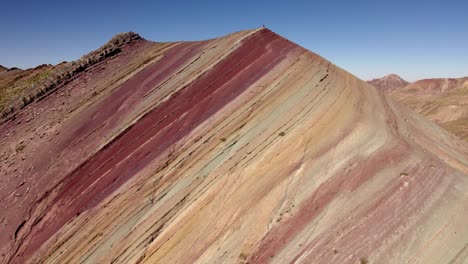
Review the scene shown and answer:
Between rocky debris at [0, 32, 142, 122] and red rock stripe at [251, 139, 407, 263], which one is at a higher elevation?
rocky debris at [0, 32, 142, 122]

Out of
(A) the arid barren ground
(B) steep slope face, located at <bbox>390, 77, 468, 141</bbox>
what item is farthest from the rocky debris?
(B) steep slope face, located at <bbox>390, 77, 468, 141</bbox>

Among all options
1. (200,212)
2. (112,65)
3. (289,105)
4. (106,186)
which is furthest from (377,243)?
(112,65)

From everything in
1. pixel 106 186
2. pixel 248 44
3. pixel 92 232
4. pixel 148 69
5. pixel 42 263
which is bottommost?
pixel 42 263

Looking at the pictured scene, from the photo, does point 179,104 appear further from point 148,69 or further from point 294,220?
point 294,220

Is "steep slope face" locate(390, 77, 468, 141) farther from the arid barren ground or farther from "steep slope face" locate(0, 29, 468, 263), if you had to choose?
"steep slope face" locate(0, 29, 468, 263)

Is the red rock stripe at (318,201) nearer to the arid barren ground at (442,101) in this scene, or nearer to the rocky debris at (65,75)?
the rocky debris at (65,75)

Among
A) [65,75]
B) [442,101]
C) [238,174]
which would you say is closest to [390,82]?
[442,101]

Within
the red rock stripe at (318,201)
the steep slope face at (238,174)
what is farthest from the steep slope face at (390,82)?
the red rock stripe at (318,201)
